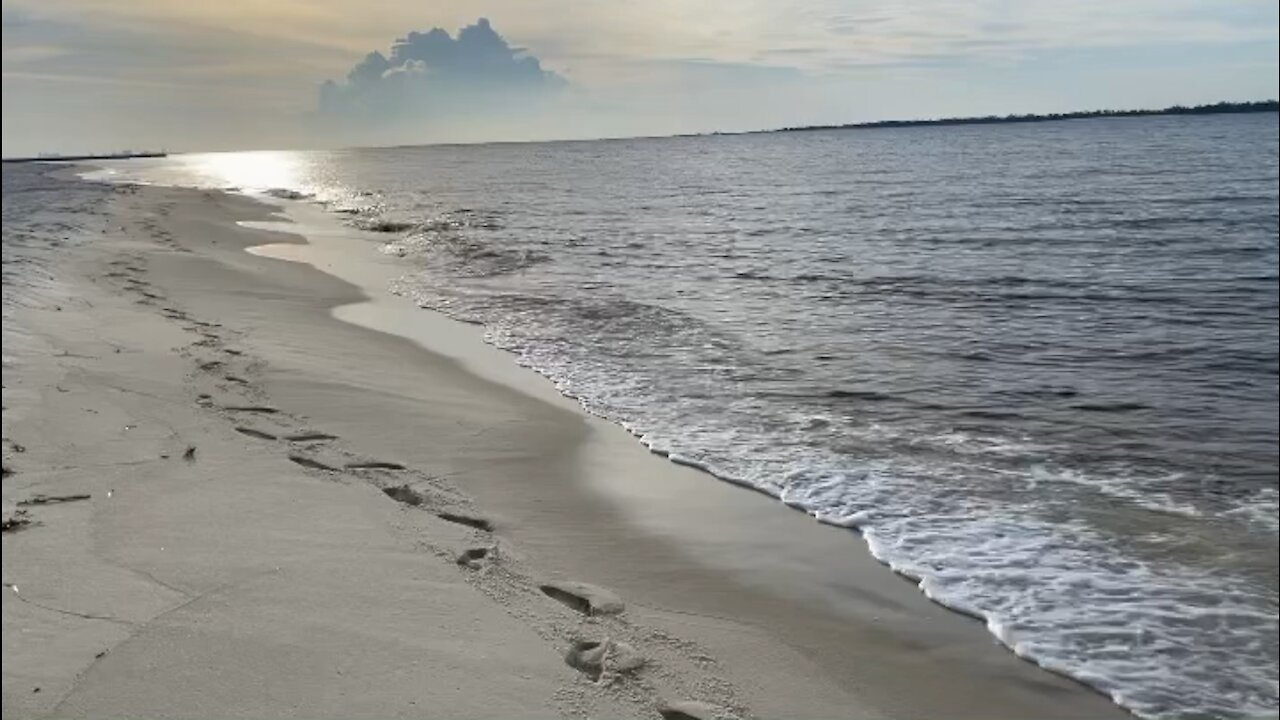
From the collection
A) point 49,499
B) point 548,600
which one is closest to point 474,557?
point 548,600

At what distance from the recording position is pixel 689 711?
3861 mm

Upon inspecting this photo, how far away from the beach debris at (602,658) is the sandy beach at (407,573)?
1 cm

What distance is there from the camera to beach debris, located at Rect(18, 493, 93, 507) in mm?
4875

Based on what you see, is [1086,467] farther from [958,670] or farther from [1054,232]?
[1054,232]

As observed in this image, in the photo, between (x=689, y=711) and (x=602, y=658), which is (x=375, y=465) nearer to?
(x=602, y=658)

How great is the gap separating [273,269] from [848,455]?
48.5ft

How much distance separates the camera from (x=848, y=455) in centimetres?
783

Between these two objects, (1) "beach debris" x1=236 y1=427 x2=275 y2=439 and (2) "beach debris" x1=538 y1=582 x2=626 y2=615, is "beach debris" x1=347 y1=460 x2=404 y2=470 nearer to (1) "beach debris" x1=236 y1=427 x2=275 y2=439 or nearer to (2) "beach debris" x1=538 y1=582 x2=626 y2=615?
(1) "beach debris" x1=236 y1=427 x2=275 y2=439

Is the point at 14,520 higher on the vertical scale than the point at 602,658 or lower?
higher

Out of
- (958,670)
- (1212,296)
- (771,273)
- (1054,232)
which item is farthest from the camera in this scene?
(1054,232)

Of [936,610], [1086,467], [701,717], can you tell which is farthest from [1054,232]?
[701,717]

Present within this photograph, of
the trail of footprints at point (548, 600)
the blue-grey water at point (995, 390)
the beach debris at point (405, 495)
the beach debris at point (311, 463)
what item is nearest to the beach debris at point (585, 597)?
the trail of footprints at point (548, 600)

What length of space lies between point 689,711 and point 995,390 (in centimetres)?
750

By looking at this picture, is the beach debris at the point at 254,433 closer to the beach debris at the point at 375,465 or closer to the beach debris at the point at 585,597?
the beach debris at the point at 375,465
